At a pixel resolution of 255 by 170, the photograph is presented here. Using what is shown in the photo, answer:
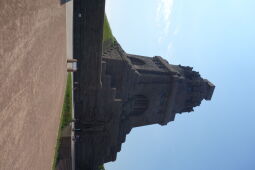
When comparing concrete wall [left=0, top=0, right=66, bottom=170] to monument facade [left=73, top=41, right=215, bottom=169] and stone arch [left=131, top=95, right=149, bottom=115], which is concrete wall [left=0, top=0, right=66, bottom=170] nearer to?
monument facade [left=73, top=41, right=215, bottom=169]

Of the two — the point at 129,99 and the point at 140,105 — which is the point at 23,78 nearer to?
the point at 129,99

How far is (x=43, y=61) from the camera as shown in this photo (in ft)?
31.4

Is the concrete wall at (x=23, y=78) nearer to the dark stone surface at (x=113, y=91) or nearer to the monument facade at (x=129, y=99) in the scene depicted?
the dark stone surface at (x=113, y=91)

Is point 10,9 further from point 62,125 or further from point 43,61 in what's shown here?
point 62,125

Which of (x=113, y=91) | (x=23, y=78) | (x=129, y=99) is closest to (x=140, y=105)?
(x=129, y=99)

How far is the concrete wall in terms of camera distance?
5479 millimetres

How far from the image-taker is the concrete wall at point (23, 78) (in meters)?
5.48

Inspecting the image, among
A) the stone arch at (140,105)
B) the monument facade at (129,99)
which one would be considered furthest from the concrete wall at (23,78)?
the stone arch at (140,105)

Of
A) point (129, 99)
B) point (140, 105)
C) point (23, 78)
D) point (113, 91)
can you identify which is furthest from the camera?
point (140, 105)

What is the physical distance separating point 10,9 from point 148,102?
24.6 m

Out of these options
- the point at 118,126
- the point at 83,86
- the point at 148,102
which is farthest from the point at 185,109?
the point at 83,86

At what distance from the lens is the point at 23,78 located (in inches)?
269

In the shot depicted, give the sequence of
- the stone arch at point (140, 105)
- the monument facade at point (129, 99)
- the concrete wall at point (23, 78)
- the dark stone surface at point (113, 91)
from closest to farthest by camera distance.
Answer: the concrete wall at point (23, 78), the dark stone surface at point (113, 91), the monument facade at point (129, 99), the stone arch at point (140, 105)

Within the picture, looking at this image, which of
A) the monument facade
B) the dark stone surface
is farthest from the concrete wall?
the monument facade
